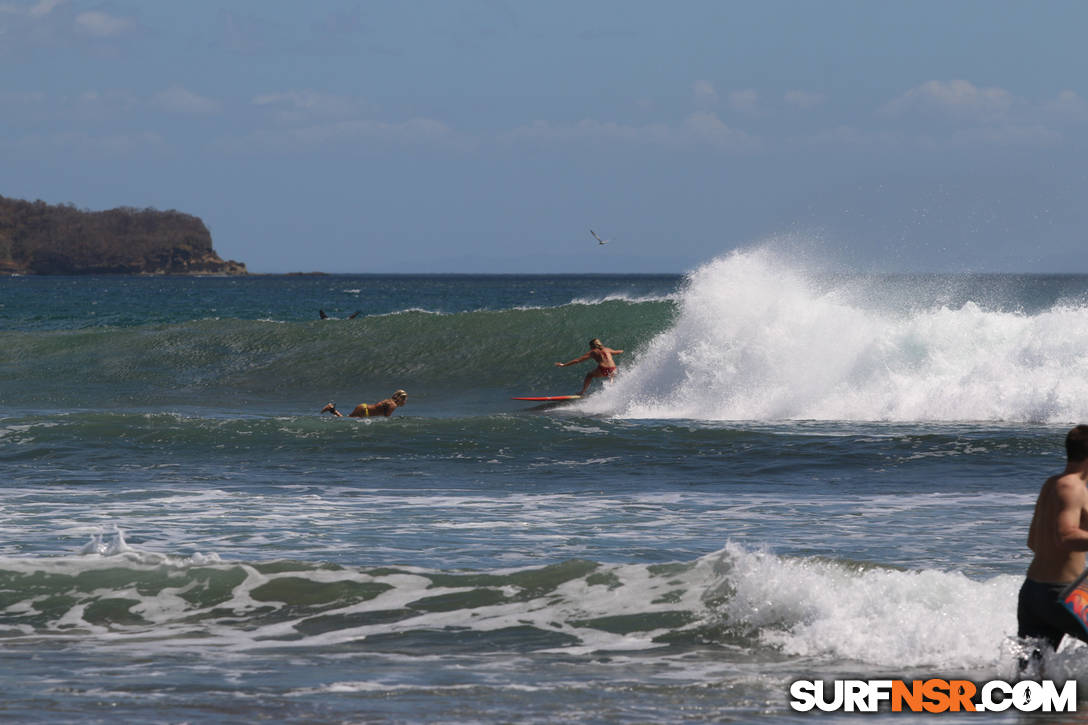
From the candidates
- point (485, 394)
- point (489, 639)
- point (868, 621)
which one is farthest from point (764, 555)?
point (485, 394)

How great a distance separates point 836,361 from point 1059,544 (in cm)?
1709

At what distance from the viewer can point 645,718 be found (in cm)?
641

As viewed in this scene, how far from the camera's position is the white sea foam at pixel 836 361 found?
68.9 ft

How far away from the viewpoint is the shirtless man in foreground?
20.0ft

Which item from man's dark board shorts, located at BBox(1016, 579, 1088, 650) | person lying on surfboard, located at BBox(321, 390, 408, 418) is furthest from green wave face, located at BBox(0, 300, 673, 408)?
man's dark board shorts, located at BBox(1016, 579, 1088, 650)

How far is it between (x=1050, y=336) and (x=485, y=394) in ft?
38.7

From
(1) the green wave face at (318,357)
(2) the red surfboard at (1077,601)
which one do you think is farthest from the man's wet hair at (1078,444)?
(1) the green wave face at (318,357)

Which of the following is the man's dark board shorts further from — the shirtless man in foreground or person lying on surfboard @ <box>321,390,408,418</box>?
person lying on surfboard @ <box>321,390,408,418</box>

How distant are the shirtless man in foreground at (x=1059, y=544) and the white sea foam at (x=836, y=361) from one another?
1461 cm

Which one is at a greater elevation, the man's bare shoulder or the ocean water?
the man's bare shoulder

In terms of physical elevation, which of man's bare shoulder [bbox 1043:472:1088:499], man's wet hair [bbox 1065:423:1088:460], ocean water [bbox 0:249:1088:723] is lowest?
ocean water [bbox 0:249:1088:723]

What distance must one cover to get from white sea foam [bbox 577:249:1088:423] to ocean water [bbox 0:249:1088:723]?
0.21ft

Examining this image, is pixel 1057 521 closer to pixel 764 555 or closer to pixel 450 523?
pixel 764 555

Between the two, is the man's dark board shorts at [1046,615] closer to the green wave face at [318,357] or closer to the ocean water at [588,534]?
the ocean water at [588,534]
